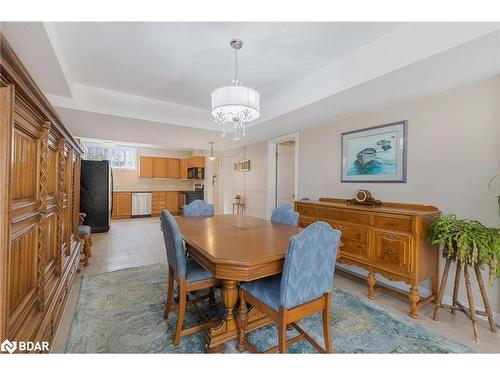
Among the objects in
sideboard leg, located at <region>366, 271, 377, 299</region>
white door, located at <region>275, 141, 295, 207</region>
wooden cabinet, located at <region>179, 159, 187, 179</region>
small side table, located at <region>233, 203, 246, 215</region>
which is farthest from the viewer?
wooden cabinet, located at <region>179, 159, 187, 179</region>

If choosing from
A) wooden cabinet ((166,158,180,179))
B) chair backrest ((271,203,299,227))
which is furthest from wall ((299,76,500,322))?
wooden cabinet ((166,158,180,179))

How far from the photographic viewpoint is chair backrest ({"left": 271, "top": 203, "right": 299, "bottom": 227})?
2412 millimetres

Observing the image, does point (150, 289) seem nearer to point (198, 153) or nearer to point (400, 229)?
point (400, 229)

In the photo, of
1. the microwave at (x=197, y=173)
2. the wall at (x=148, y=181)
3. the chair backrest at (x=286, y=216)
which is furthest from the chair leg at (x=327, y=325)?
the wall at (x=148, y=181)

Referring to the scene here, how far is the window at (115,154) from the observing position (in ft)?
23.9

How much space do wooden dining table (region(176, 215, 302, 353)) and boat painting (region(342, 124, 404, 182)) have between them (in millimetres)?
1435

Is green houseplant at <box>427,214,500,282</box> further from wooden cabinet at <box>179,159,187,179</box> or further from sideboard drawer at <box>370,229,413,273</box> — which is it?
wooden cabinet at <box>179,159,187,179</box>

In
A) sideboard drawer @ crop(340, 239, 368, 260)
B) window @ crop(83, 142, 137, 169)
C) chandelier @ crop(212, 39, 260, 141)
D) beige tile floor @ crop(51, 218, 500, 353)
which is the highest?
window @ crop(83, 142, 137, 169)

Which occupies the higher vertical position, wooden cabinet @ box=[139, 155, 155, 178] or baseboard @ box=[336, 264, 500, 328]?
wooden cabinet @ box=[139, 155, 155, 178]

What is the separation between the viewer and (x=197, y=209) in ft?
10.2

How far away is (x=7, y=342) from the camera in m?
0.92

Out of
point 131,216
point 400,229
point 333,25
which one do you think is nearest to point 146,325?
point 400,229

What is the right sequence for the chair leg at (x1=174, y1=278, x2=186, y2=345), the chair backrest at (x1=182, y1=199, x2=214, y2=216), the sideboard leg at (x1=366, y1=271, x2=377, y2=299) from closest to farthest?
1. the chair leg at (x1=174, y1=278, x2=186, y2=345)
2. the sideboard leg at (x1=366, y1=271, x2=377, y2=299)
3. the chair backrest at (x1=182, y1=199, x2=214, y2=216)

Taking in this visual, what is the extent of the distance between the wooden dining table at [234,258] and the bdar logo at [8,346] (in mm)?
891
